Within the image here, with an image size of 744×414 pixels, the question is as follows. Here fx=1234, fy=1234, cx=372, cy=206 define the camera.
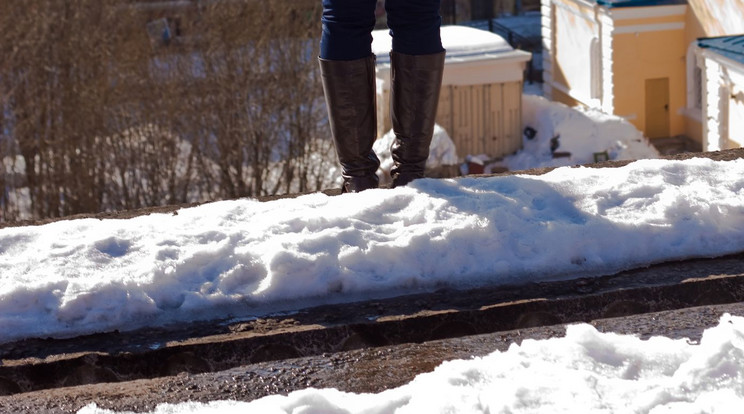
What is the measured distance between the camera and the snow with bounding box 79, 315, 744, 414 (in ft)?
7.22

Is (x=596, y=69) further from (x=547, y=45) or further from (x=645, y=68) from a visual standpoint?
(x=547, y=45)

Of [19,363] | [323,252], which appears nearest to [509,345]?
[323,252]

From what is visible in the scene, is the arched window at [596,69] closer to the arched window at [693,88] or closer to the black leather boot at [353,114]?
the arched window at [693,88]

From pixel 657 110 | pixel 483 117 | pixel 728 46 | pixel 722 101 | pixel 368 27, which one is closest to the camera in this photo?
pixel 368 27

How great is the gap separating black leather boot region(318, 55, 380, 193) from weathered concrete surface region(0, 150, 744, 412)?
0.95 m

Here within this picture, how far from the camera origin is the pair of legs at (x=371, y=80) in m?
3.61

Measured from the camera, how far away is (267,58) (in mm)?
18062

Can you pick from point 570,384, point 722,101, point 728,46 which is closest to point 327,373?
point 570,384

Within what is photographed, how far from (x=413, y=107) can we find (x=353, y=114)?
7.2 inches

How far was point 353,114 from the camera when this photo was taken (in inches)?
145

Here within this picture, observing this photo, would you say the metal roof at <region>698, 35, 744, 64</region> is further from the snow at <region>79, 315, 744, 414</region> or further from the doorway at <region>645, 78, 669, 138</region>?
the snow at <region>79, 315, 744, 414</region>

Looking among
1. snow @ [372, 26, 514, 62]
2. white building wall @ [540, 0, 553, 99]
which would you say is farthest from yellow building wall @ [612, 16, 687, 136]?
white building wall @ [540, 0, 553, 99]

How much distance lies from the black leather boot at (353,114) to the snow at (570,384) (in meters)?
1.34

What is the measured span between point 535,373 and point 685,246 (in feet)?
2.86
